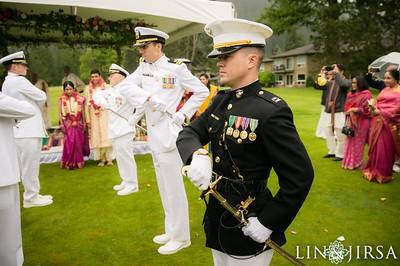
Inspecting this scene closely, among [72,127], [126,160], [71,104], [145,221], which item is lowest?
[145,221]

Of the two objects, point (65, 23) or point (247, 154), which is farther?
point (65, 23)

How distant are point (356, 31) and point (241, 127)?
103 feet

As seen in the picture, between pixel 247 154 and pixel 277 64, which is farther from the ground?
pixel 277 64

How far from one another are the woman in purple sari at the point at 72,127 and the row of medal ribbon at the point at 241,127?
6.50 m

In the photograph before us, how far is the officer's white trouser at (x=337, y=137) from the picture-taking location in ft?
25.3

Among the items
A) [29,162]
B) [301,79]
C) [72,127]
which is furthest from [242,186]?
[301,79]

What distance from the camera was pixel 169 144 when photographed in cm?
381

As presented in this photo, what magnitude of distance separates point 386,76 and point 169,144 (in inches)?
175

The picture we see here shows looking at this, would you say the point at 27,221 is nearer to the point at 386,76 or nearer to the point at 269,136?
the point at 269,136

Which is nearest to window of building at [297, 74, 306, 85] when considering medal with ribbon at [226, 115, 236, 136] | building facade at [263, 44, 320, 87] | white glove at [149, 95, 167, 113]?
building facade at [263, 44, 320, 87]

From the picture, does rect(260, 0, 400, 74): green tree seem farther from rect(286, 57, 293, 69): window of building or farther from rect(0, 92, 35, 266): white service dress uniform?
rect(0, 92, 35, 266): white service dress uniform

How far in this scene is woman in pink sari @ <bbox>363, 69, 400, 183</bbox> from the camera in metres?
5.94

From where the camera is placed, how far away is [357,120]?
716 cm

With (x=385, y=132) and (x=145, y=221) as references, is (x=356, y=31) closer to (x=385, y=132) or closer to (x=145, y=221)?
(x=385, y=132)
